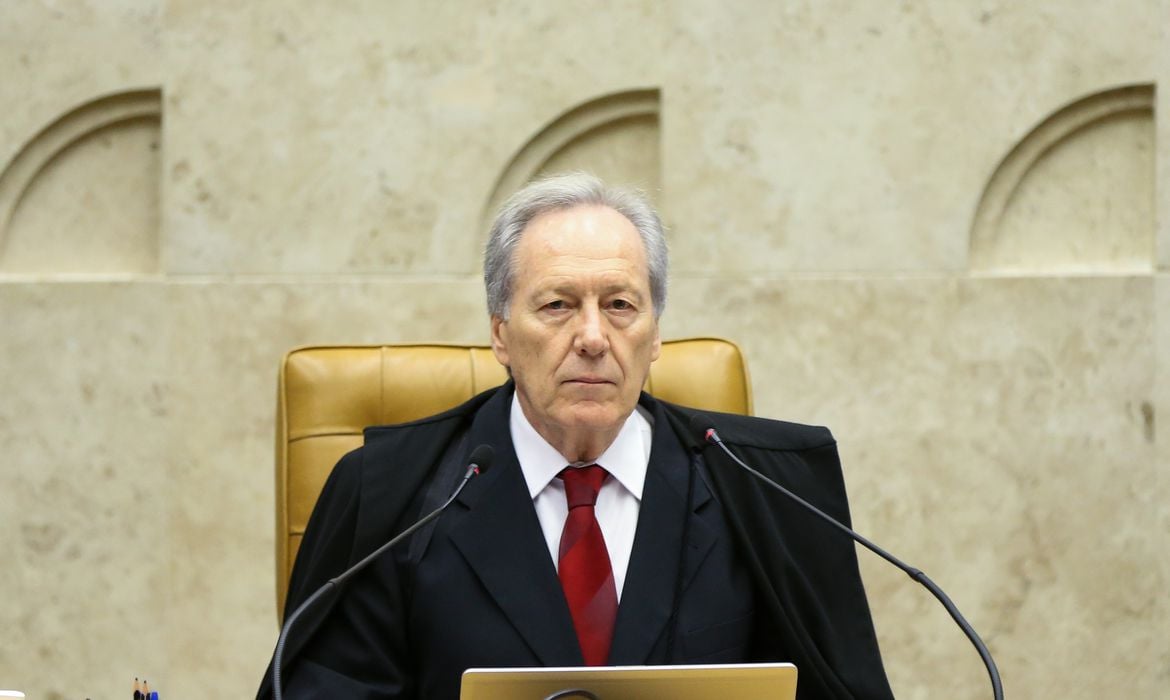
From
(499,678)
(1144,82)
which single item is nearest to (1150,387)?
(1144,82)

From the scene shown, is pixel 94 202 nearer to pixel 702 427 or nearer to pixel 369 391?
pixel 369 391

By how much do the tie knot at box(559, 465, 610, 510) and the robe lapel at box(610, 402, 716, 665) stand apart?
73 mm

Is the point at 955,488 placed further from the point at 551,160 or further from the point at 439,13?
the point at 439,13

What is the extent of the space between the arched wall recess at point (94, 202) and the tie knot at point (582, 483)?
161 centimetres

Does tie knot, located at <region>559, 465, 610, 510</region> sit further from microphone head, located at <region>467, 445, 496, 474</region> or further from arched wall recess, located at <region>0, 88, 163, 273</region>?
arched wall recess, located at <region>0, 88, 163, 273</region>

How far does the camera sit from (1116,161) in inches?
121

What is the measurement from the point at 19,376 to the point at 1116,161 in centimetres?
263

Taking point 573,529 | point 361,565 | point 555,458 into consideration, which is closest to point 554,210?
point 555,458

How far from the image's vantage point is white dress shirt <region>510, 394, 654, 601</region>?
1.95m

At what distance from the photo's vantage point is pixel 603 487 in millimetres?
1989

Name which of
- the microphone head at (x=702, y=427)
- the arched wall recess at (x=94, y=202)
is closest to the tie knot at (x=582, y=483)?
the microphone head at (x=702, y=427)

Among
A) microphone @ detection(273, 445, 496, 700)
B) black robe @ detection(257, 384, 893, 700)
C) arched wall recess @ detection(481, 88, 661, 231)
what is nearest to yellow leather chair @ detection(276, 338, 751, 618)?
black robe @ detection(257, 384, 893, 700)

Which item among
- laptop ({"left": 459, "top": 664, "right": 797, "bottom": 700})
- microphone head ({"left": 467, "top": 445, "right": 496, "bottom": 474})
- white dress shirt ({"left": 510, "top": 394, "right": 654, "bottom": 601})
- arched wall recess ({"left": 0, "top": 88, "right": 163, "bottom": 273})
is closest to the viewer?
laptop ({"left": 459, "top": 664, "right": 797, "bottom": 700})

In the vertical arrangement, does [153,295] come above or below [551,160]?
below
